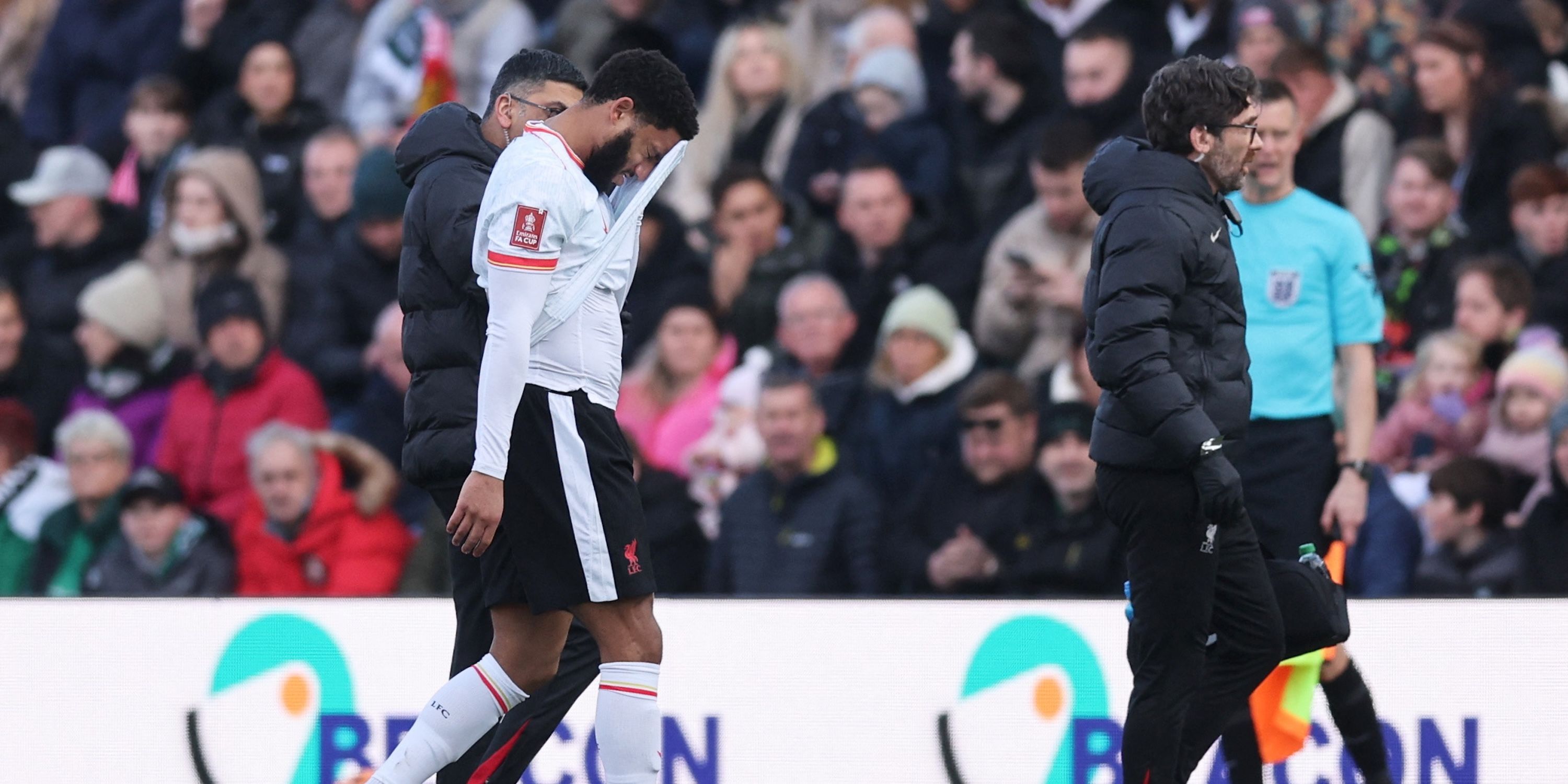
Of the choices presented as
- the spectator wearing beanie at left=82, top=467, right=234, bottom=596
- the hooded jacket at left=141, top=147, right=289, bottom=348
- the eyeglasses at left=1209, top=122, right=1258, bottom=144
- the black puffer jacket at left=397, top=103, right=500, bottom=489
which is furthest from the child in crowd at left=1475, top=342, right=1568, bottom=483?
the hooded jacket at left=141, top=147, right=289, bottom=348

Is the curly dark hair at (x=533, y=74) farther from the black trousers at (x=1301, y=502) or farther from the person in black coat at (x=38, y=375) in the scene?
the person in black coat at (x=38, y=375)

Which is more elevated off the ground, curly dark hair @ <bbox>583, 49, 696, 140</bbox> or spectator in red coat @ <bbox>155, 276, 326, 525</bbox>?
curly dark hair @ <bbox>583, 49, 696, 140</bbox>

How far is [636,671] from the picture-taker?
5094mm

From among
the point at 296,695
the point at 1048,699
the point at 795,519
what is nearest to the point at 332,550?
the point at 296,695

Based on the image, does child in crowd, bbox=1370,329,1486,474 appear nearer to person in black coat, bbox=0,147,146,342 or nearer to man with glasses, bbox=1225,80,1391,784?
man with glasses, bbox=1225,80,1391,784

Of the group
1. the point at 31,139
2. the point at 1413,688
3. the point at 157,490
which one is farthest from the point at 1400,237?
the point at 31,139

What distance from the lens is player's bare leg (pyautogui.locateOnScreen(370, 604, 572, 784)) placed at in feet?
17.1

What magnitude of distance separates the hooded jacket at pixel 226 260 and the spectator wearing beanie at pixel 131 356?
86 mm

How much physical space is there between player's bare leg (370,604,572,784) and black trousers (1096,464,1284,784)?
1.43m

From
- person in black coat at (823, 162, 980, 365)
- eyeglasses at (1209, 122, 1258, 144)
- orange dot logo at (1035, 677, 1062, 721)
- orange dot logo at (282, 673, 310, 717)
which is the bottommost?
orange dot logo at (282, 673, 310, 717)

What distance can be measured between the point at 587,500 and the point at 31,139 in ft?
27.6

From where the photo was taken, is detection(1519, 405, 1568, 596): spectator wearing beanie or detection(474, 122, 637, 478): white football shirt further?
detection(1519, 405, 1568, 596): spectator wearing beanie

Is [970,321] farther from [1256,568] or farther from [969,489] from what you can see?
[1256,568]

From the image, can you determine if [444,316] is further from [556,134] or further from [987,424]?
[987,424]
